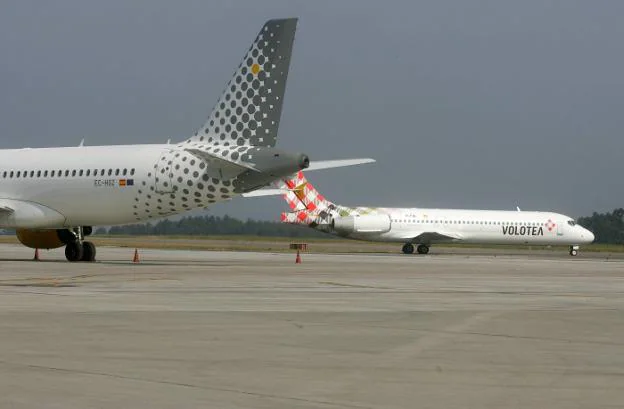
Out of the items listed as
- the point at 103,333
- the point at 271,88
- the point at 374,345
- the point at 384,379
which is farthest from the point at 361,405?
the point at 271,88

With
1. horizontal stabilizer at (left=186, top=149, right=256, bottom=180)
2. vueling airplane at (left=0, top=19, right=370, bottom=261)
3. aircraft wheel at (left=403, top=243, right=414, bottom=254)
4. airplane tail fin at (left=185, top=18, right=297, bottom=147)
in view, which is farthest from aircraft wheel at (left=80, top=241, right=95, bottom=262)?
aircraft wheel at (left=403, top=243, right=414, bottom=254)

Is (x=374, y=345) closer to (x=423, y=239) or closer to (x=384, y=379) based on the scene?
(x=384, y=379)

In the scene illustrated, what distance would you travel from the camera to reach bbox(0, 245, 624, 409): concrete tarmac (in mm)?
9594

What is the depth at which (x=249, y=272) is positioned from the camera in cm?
3256

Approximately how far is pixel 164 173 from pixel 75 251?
21.0 ft

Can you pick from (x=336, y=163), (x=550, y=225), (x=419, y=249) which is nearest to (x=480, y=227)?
(x=550, y=225)

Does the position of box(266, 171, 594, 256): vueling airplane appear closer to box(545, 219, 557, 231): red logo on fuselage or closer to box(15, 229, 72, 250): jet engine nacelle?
box(545, 219, 557, 231): red logo on fuselage

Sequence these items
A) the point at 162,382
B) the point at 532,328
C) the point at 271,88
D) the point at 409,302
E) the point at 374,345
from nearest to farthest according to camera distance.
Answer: the point at 162,382 → the point at 374,345 → the point at 532,328 → the point at 409,302 → the point at 271,88

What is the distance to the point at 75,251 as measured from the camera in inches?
1634

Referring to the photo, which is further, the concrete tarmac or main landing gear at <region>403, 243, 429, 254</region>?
main landing gear at <region>403, 243, 429, 254</region>

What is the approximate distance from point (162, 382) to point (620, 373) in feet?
15.5

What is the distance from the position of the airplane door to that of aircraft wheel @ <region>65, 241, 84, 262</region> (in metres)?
5.70

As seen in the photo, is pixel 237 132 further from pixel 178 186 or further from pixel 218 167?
pixel 178 186

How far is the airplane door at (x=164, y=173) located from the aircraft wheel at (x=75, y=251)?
570 centimetres
